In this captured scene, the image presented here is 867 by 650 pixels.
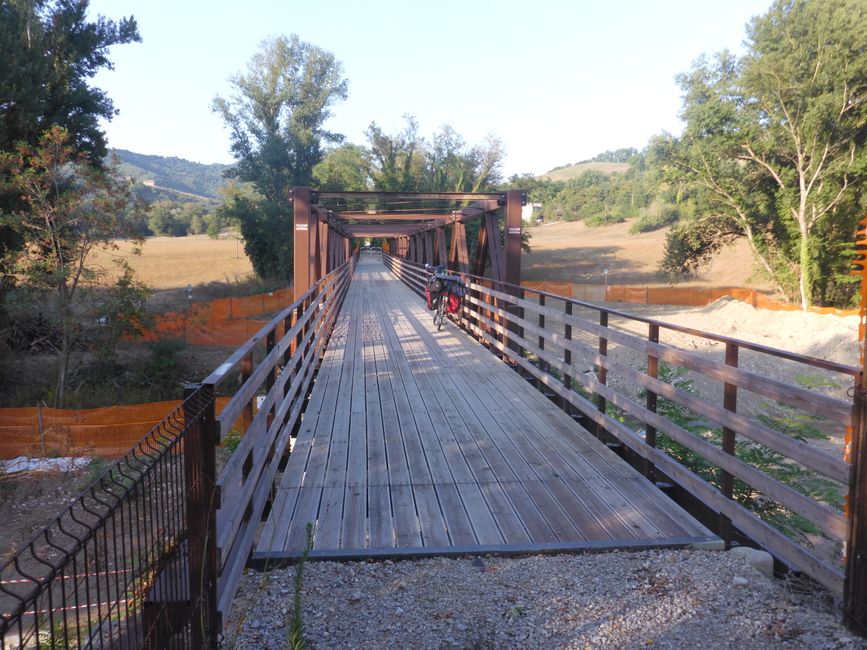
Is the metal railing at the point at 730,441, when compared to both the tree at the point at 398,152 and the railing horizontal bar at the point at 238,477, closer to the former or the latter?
the railing horizontal bar at the point at 238,477

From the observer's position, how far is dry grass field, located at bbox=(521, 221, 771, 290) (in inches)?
2001

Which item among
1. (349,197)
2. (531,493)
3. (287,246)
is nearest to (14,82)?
(349,197)

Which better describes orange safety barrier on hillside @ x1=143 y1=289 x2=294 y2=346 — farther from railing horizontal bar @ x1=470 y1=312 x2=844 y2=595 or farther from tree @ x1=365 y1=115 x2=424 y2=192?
tree @ x1=365 y1=115 x2=424 y2=192

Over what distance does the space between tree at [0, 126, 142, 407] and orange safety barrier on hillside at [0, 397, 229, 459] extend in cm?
566

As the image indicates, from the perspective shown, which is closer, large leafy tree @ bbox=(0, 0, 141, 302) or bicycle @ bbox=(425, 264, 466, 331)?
bicycle @ bbox=(425, 264, 466, 331)

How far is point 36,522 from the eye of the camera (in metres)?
9.88

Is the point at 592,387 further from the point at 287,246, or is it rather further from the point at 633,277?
the point at 633,277

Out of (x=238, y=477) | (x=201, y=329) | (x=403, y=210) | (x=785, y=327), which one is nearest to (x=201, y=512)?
(x=238, y=477)

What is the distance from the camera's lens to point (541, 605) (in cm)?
320

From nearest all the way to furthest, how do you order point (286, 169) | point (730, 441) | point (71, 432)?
point (730, 441), point (71, 432), point (286, 169)

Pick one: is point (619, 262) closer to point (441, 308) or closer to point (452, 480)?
point (441, 308)

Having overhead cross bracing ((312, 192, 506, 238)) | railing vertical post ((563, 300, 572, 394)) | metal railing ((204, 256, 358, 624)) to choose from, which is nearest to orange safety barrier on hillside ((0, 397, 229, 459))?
overhead cross bracing ((312, 192, 506, 238))

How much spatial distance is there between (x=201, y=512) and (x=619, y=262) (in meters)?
61.8

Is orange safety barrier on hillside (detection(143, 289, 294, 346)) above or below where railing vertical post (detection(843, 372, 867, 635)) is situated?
below
